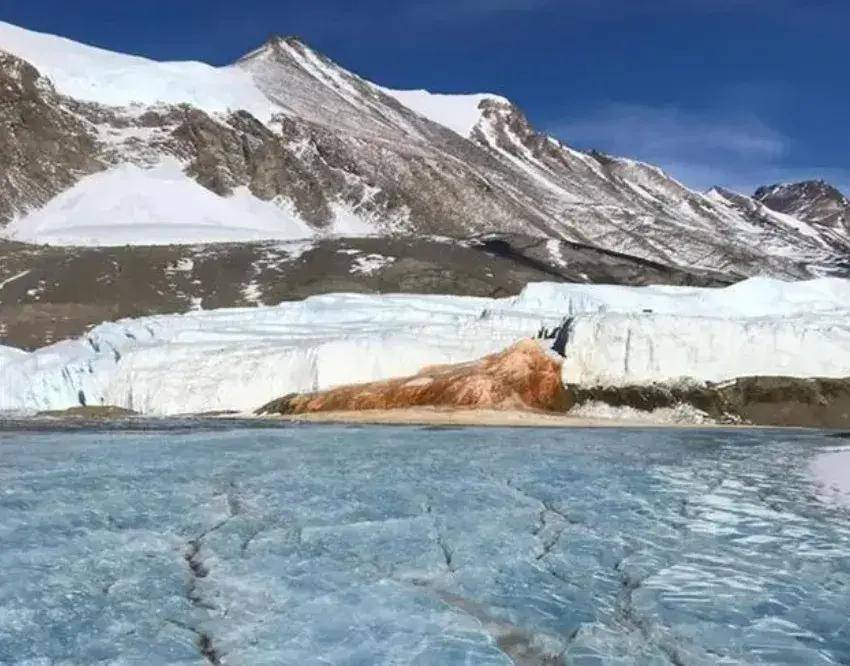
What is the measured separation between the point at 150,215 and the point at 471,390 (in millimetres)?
125853

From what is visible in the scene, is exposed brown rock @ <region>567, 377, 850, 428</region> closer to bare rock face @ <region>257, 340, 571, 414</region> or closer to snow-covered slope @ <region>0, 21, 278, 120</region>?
bare rock face @ <region>257, 340, 571, 414</region>

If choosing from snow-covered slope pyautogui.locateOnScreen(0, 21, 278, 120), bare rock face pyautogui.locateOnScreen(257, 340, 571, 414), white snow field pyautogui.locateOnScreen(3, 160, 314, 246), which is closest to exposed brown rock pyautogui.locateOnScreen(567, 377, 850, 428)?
bare rock face pyautogui.locateOnScreen(257, 340, 571, 414)

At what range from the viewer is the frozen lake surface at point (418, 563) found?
8.27 m

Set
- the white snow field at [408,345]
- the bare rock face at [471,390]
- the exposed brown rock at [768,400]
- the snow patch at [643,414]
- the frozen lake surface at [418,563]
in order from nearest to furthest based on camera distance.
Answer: the frozen lake surface at [418,563], the exposed brown rock at [768,400], the snow patch at [643,414], the white snow field at [408,345], the bare rock face at [471,390]

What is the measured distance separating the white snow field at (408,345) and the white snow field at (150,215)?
92.7 meters

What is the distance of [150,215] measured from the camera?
151500 millimetres

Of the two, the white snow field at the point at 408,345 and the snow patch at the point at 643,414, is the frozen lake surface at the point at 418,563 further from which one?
the white snow field at the point at 408,345

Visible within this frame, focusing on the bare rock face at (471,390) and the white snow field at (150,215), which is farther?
the white snow field at (150,215)

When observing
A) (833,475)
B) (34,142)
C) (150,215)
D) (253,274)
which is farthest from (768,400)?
(34,142)

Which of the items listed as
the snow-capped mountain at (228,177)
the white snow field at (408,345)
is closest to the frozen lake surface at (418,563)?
the white snow field at (408,345)

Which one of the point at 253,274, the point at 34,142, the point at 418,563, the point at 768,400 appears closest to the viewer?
the point at 418,563

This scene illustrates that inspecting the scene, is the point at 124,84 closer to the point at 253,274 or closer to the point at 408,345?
the point at 253,274

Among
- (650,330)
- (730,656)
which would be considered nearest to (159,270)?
(650,330)

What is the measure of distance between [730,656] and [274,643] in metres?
3.86
